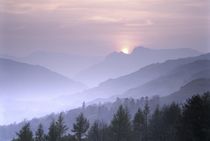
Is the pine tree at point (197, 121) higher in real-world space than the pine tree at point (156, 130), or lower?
lower

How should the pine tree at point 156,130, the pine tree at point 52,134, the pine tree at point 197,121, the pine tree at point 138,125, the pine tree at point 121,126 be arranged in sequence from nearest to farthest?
Result: 1. the pine tree at point 197,121
2. the pine tree at point 52,134
3. the pine tree at point 121,126
4. the pine tree at point 156,130
5. the pine tree at point 138,125

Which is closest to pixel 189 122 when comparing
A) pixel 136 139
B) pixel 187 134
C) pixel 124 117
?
pixel 187 134

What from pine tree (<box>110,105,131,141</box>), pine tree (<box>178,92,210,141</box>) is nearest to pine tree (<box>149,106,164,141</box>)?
pine tree (<box>110,105,131,141</box>)

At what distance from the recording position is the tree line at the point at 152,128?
47469 mm

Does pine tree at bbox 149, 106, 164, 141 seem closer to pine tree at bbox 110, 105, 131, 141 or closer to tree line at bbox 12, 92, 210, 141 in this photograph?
tree line at bbox 12, 92, 210, 141

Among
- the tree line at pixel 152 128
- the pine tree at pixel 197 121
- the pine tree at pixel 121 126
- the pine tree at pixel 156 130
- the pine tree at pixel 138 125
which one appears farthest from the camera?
the pine tree at pixel 138 125

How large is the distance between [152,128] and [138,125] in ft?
10.7

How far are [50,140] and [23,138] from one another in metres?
5.16

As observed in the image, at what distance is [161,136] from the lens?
271 feet

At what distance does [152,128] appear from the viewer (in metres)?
88.9

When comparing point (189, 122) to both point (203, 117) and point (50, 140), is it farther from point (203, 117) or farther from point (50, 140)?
point (50, 140)

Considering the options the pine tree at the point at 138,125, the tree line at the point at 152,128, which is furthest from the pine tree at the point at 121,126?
the pine tree at the point at 138,125

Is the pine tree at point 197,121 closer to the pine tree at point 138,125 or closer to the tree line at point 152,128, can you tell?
the tree line at point 152,128

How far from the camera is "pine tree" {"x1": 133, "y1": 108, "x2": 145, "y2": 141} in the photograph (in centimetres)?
8800
